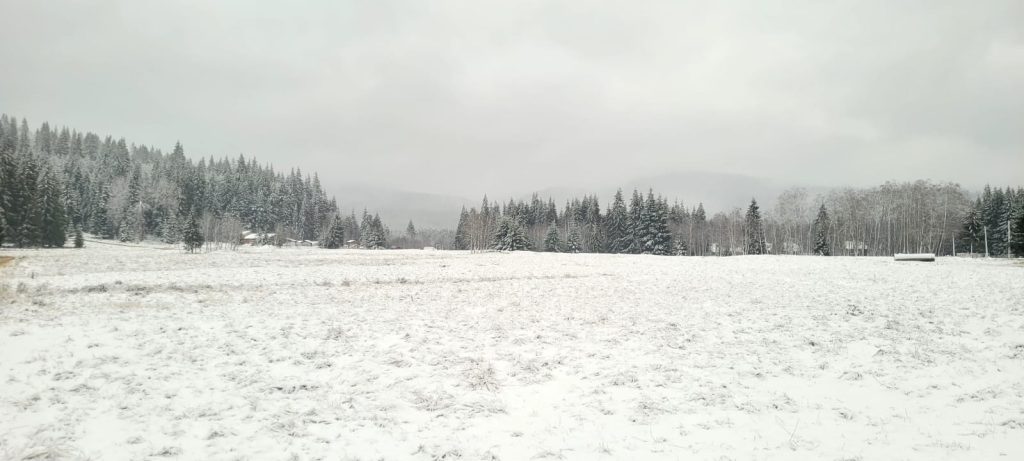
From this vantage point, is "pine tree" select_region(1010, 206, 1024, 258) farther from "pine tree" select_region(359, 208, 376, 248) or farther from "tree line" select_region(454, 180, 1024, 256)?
"pine tree" select_region(359, 208, 376, 248)

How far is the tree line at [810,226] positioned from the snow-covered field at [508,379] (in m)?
68.4

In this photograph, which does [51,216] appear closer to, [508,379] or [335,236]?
[335,236]

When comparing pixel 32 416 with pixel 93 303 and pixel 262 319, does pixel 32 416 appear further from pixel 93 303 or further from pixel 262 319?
pixel 93 303

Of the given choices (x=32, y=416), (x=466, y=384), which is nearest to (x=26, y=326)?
(x=32, y=416)

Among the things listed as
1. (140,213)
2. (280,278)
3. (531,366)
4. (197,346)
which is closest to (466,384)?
(531,366)

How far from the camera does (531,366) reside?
10.4 meters

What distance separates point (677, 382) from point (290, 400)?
7.73 metres

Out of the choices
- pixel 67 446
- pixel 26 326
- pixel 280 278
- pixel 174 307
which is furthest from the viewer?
pixel 280 278

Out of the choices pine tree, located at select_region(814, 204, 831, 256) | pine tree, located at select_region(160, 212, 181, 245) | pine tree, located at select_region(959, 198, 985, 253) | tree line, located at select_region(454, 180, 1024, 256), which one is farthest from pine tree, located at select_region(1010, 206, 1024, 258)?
pine tree, located at select_region(160, 212, 181, 245)

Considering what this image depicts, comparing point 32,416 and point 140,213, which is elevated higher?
point 140,213

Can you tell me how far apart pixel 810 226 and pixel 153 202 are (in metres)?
160

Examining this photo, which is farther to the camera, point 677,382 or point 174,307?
point 174,307

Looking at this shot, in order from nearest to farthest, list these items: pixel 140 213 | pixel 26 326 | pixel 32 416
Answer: pixel 32 416 → pixel 26 326 → pixel 140 213

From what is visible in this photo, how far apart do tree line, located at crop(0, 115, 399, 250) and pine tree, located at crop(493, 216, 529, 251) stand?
44177mm
